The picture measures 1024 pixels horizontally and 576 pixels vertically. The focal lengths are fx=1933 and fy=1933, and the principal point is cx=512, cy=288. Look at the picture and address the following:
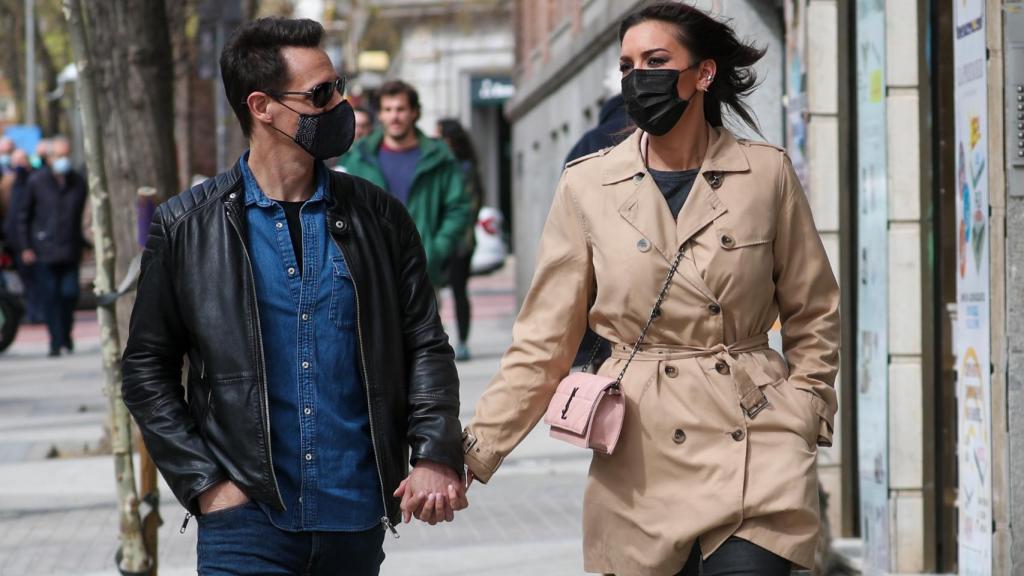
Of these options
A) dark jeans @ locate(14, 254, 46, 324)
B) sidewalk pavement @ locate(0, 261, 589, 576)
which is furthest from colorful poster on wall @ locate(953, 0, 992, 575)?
dark jeans @ locate(14, 254, 46, 324)

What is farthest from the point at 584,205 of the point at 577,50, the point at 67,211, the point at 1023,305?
the point at 67,211

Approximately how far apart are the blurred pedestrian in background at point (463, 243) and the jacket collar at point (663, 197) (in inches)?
449

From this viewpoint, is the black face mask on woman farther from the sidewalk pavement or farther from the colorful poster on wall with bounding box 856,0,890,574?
the sidewalk pavement

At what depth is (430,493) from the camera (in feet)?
13.6

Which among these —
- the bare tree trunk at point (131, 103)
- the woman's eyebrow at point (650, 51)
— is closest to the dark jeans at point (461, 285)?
the bare tree trunk at point (131, 103)

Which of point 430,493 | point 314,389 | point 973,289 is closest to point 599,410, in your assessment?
point 430,493

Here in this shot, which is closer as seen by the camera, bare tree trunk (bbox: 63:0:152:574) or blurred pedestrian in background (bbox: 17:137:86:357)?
bare tree trunk (bbox: 63:0:152:574)

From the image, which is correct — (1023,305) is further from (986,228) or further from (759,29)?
(759,29)

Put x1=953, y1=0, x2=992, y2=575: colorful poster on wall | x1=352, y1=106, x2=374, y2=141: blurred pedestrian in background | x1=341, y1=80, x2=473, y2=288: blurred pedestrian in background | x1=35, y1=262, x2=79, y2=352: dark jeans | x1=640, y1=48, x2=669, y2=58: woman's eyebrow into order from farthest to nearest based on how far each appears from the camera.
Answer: x1=35, y1=262, x2=79, y2=352: dark jeans < x1=352, y1=106, x2=374, y2=141: blurred pedestrian in background < x1=341, y1=80, x2=473, y2=288: blurred pedestrian in background < x1=953, y1=0, x2=992, y2=575: colorful poster on wall < x1=640, y1=48, x2=669, y2=58: woman's eyebrow

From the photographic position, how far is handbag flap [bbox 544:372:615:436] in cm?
428

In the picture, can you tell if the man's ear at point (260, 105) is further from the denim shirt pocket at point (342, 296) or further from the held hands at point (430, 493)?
the held hands at point (430, 493)

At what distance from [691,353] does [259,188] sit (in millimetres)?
1028

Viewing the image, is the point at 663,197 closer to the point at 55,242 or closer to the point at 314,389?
the point at 314,389

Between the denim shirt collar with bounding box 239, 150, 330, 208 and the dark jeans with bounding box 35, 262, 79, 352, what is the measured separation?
1590 centimetres
